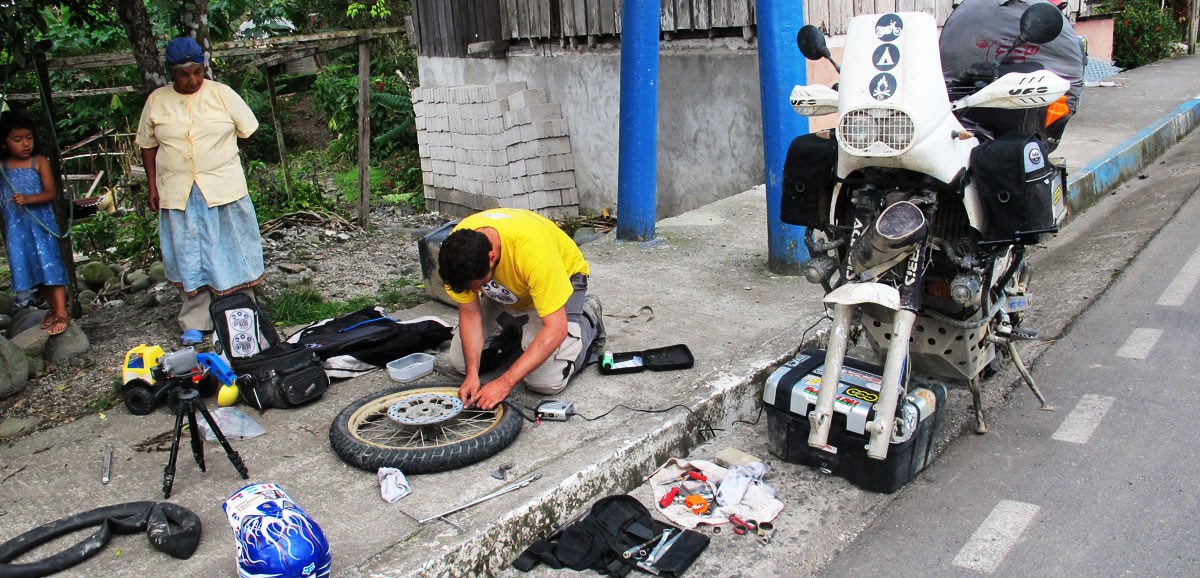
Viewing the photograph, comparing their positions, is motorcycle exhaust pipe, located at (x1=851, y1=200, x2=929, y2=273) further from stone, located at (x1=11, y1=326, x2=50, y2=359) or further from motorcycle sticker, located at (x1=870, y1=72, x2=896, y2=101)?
stone, located at (x1=11, y1=326, x2=50, y2=359)

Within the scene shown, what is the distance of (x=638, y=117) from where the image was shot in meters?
6.40

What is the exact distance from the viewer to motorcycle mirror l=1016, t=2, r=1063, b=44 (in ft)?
10.8

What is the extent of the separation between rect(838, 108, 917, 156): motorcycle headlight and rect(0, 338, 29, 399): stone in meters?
4.23

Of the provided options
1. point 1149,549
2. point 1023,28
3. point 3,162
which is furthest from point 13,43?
point 1149,549

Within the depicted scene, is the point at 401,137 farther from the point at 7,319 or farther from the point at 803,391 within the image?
the point at 803,391

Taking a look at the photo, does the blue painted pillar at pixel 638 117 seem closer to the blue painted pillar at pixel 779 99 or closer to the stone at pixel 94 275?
the blue painted pillar at pixel 779 99

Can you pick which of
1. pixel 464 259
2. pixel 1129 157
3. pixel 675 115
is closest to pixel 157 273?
pixel 675 115

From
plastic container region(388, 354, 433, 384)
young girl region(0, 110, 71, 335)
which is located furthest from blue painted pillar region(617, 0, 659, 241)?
young girl region(0, 110, 71, 335)

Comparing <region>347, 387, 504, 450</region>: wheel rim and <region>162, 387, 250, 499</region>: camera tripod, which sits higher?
<region>162, 387, 250, 499</region>: camera tripod

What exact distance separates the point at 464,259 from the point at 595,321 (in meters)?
1.08

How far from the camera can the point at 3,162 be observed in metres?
5.32

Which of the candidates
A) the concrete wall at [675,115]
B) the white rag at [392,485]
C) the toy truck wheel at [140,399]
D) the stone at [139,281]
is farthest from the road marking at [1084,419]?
the stone at [139,281]

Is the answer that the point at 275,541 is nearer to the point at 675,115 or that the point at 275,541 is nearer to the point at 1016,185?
the point at 1016,185

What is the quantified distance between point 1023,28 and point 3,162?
5.49 metres
